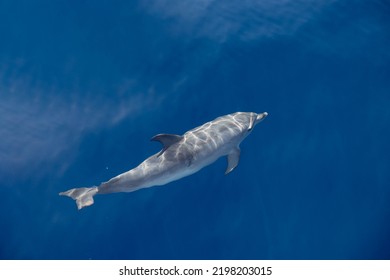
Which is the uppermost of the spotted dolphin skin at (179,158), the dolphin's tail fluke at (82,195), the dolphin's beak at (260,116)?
the dolphin's beak at (260,116)

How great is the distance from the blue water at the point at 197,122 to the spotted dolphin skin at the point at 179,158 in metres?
1.08

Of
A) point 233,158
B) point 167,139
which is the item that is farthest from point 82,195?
point 233,158

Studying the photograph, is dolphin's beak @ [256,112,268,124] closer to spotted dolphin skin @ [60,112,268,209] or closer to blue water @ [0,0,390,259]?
blue water @ [0,0,390,259]

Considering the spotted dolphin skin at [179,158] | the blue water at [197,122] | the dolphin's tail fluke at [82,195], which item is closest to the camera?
the spotted dolphin skin at [179,158]

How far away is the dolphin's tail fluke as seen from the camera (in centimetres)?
1170

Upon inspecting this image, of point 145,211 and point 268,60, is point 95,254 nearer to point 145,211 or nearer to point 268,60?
point 145,211

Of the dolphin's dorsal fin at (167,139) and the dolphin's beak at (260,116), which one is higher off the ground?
the dolphin's beak at (260,116)

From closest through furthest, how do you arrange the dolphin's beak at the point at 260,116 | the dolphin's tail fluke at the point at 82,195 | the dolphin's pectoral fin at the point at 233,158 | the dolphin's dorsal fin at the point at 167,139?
the dolphin's dorsal fin at the point at 167,139 < the dolphin's tail fluke at the point at 82,195 < the dolphin's pectoral fin at the point at 233,158 < the dolphin's beak at the point at 260,116

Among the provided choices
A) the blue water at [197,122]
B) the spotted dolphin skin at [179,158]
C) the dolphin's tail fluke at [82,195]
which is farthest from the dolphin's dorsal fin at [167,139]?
the dolphin's tail fluke at [82,195]

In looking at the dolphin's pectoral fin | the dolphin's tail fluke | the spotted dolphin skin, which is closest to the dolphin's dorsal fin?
the spotted dolphin skin

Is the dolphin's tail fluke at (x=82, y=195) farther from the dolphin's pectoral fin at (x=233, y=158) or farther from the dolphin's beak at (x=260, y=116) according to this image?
the dolphin's beak at (x=260, y=116)

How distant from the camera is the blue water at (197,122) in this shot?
13008 millimetres

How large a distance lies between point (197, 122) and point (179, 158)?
2.52 meters

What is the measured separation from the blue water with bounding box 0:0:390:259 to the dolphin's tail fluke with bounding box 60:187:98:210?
97 cm
